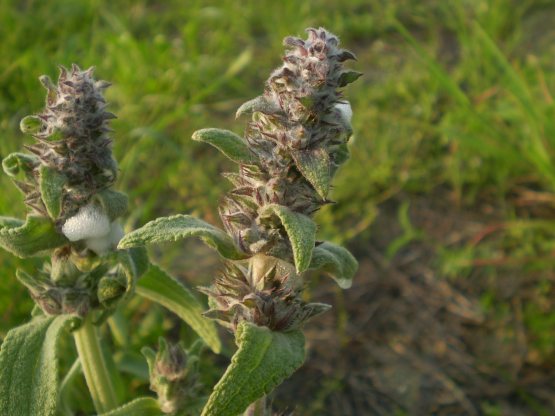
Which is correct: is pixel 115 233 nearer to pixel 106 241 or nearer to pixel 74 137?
pixel 106 241

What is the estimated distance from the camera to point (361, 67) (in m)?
5.12

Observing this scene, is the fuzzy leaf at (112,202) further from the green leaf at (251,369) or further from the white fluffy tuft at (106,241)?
the green leaf at (251,369)

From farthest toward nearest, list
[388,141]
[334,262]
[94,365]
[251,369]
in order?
1. [388,141]
2. [94,365]
3. [334,262]
4. [251,369]

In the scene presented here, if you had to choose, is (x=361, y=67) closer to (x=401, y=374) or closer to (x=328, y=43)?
(x=401, y=374)

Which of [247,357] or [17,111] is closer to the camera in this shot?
[247,357]

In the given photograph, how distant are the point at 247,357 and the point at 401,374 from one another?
1825 mm

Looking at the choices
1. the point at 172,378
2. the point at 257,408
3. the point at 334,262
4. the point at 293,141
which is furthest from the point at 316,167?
the point at 172,378

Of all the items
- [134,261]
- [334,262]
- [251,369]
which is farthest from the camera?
[134,261]

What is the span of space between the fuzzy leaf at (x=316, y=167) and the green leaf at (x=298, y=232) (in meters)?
0.08

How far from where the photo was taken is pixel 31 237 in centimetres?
185

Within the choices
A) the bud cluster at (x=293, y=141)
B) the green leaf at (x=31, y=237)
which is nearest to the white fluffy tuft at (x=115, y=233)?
the green leaf at (x=31, y=237)

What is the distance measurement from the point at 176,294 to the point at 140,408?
332mm

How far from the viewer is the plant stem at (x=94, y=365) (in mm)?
2035

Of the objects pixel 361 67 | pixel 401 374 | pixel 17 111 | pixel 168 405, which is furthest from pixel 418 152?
pixel 168 405
